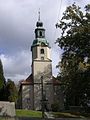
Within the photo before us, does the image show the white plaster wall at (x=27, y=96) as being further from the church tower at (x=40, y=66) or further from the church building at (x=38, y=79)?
the church tower at (x=40, y=66)

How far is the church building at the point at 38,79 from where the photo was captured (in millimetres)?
94750

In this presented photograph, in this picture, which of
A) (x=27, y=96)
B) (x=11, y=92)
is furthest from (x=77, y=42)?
(x=27, y=96)

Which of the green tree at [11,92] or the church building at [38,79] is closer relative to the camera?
the green tree at [11,92]

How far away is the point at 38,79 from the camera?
96938 mm

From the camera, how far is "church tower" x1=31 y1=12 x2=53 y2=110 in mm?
94875

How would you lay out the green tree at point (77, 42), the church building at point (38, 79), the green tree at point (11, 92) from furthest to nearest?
the church building at point (38, 79), the green tree at point (11, 92), the green tree at point (77, 42)

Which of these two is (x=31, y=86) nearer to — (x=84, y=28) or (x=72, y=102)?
(x=72, y=102)

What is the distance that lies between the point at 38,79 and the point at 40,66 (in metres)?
3.46

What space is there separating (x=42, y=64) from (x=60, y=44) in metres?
55.6

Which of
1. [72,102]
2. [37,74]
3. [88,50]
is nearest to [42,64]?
[37,74]

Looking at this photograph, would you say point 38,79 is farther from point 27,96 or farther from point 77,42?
point 77,42

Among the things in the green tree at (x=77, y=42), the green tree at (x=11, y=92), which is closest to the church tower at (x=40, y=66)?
the green tree at (x=11, y=92)

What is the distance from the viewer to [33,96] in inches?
3748

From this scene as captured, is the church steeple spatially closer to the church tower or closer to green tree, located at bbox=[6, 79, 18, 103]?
the church tower
